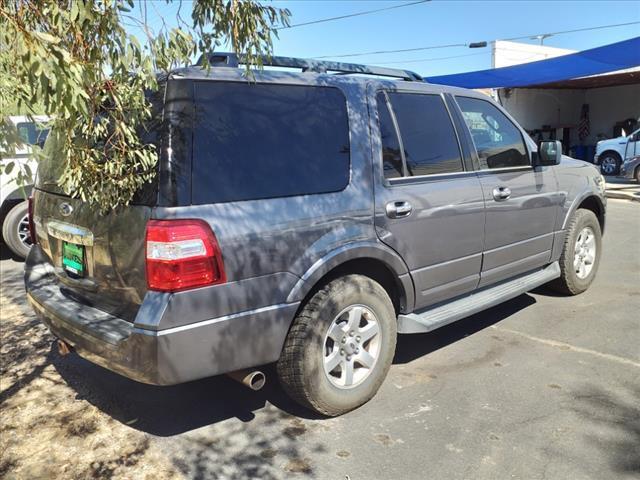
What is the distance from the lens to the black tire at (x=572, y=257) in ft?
17.6

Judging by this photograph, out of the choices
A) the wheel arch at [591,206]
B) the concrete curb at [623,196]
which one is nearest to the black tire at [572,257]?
the wheel arch at [591,206]

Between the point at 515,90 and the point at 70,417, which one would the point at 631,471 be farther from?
the point at 515,90

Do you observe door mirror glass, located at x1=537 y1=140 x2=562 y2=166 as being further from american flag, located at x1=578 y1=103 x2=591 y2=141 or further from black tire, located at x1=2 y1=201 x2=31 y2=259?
american flag, located at x1=578 y1=103 x2=591 y2=141

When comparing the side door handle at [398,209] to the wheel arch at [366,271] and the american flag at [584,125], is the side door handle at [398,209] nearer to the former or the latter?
the wheel arch at [366,271]

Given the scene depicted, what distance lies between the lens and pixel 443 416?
3.45 m

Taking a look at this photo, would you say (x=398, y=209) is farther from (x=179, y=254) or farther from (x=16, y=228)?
(x=16, y=228)

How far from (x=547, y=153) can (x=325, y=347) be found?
272 cm

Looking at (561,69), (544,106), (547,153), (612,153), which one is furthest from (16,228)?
(544,106)

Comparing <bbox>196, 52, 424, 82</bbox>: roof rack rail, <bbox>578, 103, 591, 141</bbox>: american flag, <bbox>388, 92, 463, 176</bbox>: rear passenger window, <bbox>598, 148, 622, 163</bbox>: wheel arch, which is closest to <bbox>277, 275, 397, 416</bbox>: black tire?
<bbox>388, 92, 463, 176</bbox>: rear passenger window

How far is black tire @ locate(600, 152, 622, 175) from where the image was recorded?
62.2 feet

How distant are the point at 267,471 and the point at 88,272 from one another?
1.49 m

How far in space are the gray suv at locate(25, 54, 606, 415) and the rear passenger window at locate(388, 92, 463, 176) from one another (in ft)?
0.04

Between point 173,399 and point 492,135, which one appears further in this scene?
point 492,135

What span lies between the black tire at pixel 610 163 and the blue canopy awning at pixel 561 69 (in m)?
4.57
